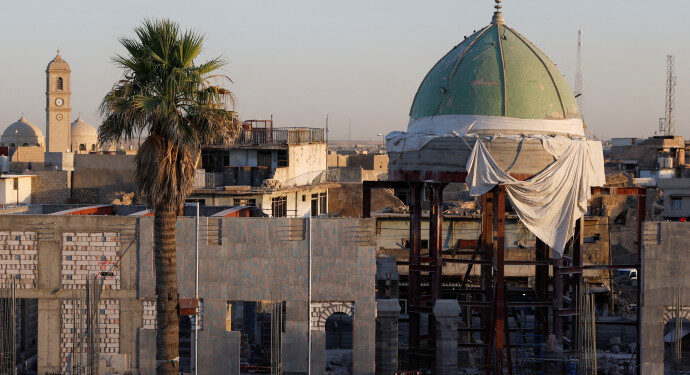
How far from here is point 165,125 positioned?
20938 millimetres

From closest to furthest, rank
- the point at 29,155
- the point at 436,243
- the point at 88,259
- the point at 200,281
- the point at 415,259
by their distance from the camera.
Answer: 1. the point at 200,281
2. the point at 88,259
3. the point at 436,243
4. the point at 415,259
5. the point at 29,155

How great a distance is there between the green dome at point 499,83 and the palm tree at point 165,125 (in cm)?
775

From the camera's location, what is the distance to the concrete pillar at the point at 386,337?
24984mm

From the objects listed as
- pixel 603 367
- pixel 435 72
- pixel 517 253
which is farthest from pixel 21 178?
pixel 603 367

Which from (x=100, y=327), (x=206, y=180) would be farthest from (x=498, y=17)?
(x=206, y=180)

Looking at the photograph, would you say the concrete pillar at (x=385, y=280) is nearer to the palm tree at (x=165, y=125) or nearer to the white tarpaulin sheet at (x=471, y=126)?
the white tarpaulin sheet at (x=471, y=126)

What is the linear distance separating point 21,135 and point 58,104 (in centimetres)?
719

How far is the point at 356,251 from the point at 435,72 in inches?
253

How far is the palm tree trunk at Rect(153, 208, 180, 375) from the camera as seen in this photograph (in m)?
21.3

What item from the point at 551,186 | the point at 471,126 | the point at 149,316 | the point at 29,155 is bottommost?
the point at 149,316

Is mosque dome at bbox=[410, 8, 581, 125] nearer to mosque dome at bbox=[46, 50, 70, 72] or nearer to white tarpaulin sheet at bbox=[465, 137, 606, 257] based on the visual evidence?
white tarpaulin sheet at bbox=[465, 137, 606, 257]

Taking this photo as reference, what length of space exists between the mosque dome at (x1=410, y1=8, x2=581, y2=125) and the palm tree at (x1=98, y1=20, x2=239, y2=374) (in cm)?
776

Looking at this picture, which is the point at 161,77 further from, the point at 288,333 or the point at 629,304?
the point at 629,304

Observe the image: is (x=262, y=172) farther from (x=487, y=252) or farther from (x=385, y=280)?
(x=487, y=252)
